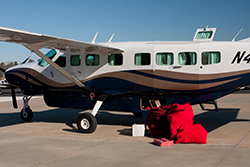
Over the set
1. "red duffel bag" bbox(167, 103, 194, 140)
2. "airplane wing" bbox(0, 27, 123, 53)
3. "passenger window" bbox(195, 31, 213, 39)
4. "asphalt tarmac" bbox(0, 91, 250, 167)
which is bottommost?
"asphalt tarmac" bbox(0, 91, 250, 167)

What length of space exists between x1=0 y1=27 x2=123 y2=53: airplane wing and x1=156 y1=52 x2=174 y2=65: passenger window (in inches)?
55.9

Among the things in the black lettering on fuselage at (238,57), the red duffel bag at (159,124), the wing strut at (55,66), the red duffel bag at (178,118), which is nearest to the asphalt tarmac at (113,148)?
the red duffel bag at (159,124)

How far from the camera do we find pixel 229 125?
412 inches

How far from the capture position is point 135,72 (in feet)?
32.6

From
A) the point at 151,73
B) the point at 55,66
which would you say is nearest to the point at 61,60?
the point at 55,66

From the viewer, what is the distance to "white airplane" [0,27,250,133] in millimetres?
9156

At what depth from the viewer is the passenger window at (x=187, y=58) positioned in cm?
942

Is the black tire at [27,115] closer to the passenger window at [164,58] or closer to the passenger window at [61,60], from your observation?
the passenger window at [61,60]

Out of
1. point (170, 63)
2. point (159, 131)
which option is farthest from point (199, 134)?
point (170, 63)

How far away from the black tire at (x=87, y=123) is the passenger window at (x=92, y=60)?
6.79 feet

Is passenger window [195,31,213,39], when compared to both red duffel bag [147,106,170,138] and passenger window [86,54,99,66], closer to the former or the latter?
red duffel bag [147,106,170,138]

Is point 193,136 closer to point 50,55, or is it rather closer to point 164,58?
point 164,58

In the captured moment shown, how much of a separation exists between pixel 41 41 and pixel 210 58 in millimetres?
5638

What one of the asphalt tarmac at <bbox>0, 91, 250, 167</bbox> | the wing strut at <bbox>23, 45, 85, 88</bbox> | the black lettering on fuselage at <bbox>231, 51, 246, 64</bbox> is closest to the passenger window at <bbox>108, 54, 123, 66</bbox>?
the wing strut at <bbox>23, 45, 85, 88</bbox>
